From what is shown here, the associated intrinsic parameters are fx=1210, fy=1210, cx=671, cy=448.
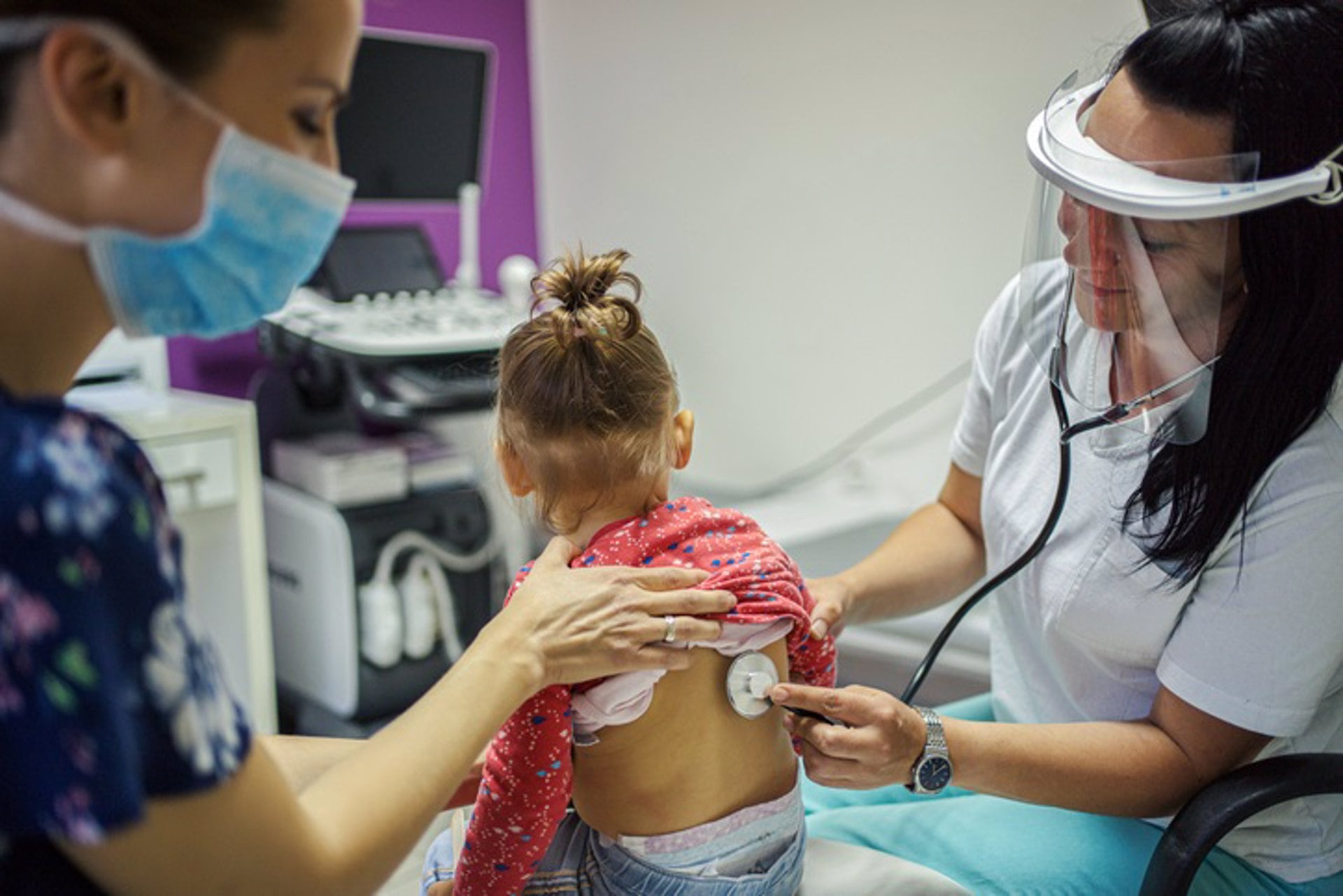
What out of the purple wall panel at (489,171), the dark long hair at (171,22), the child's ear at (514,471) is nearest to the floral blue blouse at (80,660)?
the dark long hair at (171,22)

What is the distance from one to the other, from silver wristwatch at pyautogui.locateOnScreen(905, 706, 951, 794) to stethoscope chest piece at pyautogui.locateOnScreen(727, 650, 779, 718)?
0.18 m

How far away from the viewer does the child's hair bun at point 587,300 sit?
1139 mm

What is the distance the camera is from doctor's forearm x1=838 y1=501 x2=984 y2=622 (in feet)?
5.08

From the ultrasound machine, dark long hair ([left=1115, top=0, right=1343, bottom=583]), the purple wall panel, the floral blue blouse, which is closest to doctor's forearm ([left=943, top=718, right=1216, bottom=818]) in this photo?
dark long hair ([left=1115, top=0, right=1343, bottom=583])

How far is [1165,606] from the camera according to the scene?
1.25 meters

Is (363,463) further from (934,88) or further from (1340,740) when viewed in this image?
(1340,740)

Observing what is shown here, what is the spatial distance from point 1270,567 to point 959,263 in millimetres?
1861

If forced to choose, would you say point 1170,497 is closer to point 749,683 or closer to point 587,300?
point 749,683

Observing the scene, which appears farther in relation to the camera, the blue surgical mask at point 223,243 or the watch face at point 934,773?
the watch face at point 934,773

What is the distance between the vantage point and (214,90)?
2.43ft

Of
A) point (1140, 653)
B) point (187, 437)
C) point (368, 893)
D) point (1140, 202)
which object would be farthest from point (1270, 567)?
point (187, 437)

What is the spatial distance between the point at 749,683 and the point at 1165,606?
18.0 inches

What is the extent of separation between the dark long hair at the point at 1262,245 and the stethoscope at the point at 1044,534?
0.07 meters

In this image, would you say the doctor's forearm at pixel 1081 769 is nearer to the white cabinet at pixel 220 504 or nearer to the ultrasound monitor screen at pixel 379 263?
the white cabinet at pixel 220 504
